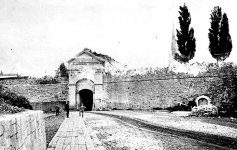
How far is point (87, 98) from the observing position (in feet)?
108

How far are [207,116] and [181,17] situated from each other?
16.1 meters

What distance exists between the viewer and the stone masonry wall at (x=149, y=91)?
2714cm

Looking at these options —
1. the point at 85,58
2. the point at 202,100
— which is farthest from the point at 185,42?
the point at 85,58

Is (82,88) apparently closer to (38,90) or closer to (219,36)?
(38,90)

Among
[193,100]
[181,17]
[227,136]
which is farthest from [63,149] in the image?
[181,17]

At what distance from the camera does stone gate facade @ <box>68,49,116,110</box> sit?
102ft

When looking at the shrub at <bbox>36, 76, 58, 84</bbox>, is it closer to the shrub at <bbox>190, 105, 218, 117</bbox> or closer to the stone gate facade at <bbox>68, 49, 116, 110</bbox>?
the stone gate facade at <bbox>68, 49, 116, 110</bbox>

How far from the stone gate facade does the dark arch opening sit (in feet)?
2.09

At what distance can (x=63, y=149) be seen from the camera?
7.71 meters

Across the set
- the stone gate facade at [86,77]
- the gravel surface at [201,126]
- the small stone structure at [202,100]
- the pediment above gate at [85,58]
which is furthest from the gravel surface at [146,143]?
the pediment above gate at [85,58]

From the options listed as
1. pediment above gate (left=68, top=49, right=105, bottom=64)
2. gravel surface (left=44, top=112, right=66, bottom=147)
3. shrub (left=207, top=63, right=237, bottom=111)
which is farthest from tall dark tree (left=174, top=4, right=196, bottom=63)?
gravel surface (left=44, top=112, right=66, bottom=147)

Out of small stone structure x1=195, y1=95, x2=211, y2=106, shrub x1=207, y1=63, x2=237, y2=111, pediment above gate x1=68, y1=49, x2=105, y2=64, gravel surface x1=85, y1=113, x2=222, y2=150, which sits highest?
pediment above gate x1=68, y1=49, x2=105, y2=64

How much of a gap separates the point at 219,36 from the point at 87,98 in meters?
16.6

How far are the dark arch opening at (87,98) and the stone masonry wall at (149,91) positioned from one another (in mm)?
2866
